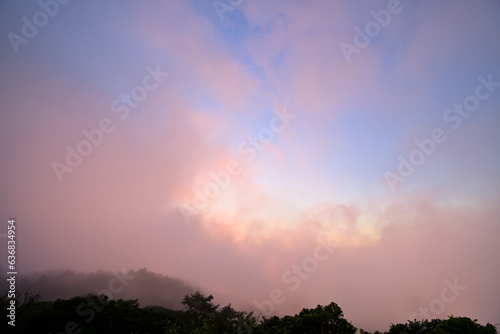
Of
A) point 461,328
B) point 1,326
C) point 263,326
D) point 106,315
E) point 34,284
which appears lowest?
point 34,284

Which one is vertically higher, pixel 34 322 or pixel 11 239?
pixel 11 239

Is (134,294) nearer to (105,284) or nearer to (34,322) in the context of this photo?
(105,284)

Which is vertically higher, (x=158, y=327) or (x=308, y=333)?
(x=308, y=333)

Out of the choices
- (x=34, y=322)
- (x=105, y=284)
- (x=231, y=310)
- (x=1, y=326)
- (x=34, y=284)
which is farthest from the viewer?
(x=105, y=284)

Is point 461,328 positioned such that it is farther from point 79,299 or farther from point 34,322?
point 34,322

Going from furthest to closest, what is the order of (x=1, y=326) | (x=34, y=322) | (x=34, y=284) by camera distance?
(x=34, y=284), (x=34, y=322), (x=1, y=326)

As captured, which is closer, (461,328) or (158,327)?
(461,328)

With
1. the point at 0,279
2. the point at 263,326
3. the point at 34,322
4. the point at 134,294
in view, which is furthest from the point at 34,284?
the point at 263,326

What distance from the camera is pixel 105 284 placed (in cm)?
18888

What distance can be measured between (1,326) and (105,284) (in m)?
218

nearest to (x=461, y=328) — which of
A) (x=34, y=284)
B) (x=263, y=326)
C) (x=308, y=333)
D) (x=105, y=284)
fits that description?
(x=308, y=333)

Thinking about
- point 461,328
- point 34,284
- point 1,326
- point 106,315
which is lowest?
point 34,284

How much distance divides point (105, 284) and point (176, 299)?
59847 millimetres

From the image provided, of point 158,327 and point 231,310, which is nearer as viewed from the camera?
point 158,327
